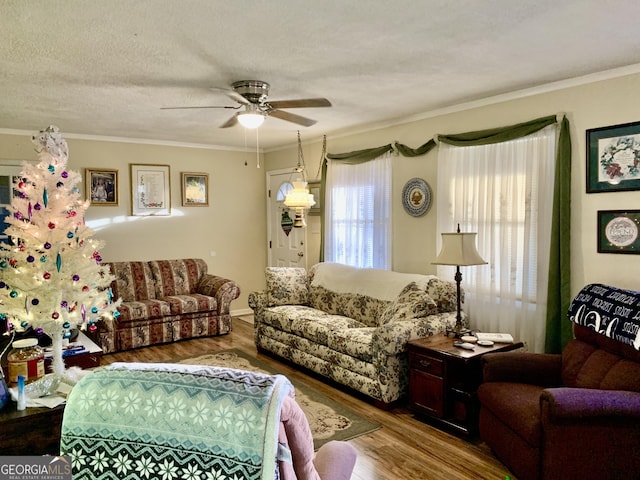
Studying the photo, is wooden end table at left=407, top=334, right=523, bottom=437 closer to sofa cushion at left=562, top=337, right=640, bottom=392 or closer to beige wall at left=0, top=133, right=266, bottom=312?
sofa cushion at left=562, top=337, right=640, bottom=392

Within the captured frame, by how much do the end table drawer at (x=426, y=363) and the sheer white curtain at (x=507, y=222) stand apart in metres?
1.00

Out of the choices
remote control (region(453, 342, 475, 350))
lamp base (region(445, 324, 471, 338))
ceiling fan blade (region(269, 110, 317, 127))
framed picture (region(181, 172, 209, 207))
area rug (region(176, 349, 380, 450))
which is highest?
ceiling fan blade (region(269, 110, 317, 127))

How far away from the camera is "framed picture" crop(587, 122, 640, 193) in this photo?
10.4 ft

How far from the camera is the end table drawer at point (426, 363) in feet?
10.8

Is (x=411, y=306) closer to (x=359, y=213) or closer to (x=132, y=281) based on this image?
(x=359, y=213)

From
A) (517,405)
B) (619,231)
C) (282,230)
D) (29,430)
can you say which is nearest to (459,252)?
(619,231)

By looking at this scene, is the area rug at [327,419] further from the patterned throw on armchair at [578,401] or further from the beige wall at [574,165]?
the beige wall at [574,165]

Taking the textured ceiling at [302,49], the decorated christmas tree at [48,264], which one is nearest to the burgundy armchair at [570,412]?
the textured ceiling at [302,49]

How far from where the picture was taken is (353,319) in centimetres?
465

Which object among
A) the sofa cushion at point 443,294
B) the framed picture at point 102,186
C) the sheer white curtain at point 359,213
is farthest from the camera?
the framed picture at point 102,186

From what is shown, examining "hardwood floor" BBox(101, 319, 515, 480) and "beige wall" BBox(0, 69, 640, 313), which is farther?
"beige wall" BBox(0, 69, 640, 313)

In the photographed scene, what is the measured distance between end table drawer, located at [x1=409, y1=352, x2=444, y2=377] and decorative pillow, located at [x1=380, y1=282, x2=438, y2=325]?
14.9 inches

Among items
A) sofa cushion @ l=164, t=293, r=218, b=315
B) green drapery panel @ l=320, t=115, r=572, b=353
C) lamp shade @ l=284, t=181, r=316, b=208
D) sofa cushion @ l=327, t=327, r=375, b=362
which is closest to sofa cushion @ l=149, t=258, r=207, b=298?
sofa cushion @ l=164, t=293, r=218, b=315

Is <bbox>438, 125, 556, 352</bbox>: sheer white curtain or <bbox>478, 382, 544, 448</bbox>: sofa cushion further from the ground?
<bbox>438, 125, 556, 352</bbox>: sheer white curtain
